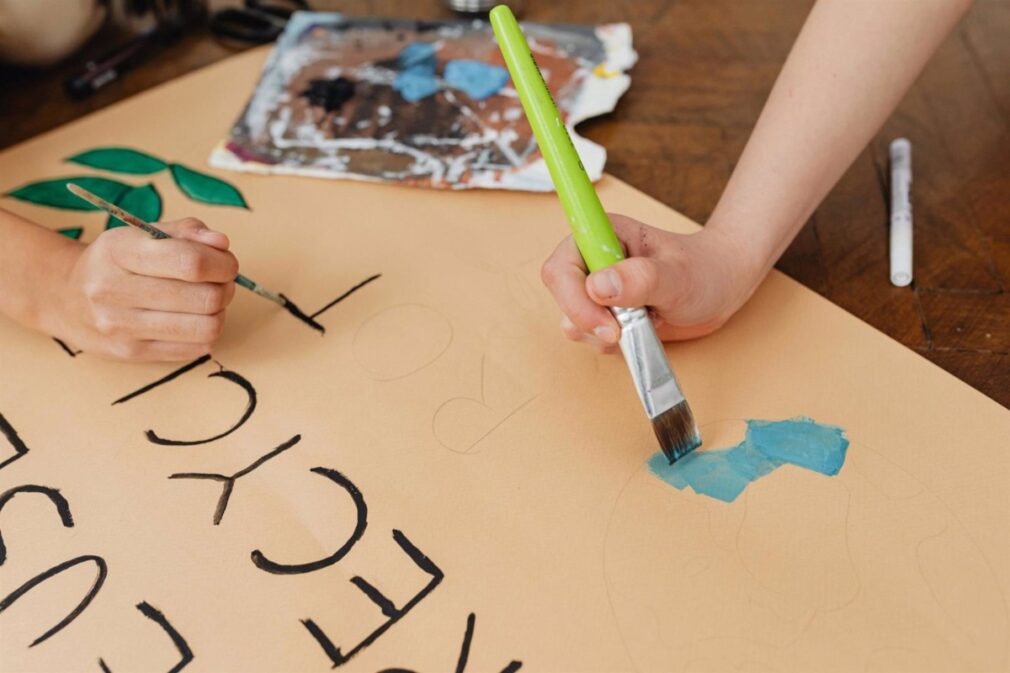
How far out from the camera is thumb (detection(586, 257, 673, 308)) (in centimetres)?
46

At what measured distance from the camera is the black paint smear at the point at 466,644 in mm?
422

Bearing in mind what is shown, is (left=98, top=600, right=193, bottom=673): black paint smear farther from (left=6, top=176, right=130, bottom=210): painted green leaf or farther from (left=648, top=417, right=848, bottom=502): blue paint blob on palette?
(left=6, top=176, right=130, bottom=210): painted green leaf

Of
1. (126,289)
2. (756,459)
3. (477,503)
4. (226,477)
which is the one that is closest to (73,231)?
(126,289)

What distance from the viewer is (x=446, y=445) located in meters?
0.51

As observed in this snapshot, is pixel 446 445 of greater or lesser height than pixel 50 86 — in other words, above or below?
below

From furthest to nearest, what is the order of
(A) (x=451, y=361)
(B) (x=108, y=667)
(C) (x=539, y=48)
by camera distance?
(C) (x=539, y=48) < (A) (x=451, y=361) < (B) (x=108, y=667)

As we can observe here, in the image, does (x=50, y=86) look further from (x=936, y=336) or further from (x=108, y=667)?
(x=936, y=336)

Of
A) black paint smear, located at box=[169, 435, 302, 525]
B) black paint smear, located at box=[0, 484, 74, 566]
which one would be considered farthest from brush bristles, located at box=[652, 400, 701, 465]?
black paint smear, located at box=[0, 484, 74, 566]

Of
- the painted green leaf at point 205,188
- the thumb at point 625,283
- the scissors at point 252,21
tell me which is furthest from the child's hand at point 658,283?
the scissors at point 252,21

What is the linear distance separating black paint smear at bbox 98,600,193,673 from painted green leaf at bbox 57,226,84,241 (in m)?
0.33

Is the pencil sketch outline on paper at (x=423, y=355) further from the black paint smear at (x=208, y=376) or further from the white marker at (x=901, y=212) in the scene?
the white marker at (x=901, y=212)

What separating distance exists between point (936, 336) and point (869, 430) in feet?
0.35

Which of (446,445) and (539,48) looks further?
(539,48)

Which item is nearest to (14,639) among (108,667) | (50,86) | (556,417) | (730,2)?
(108,667)
